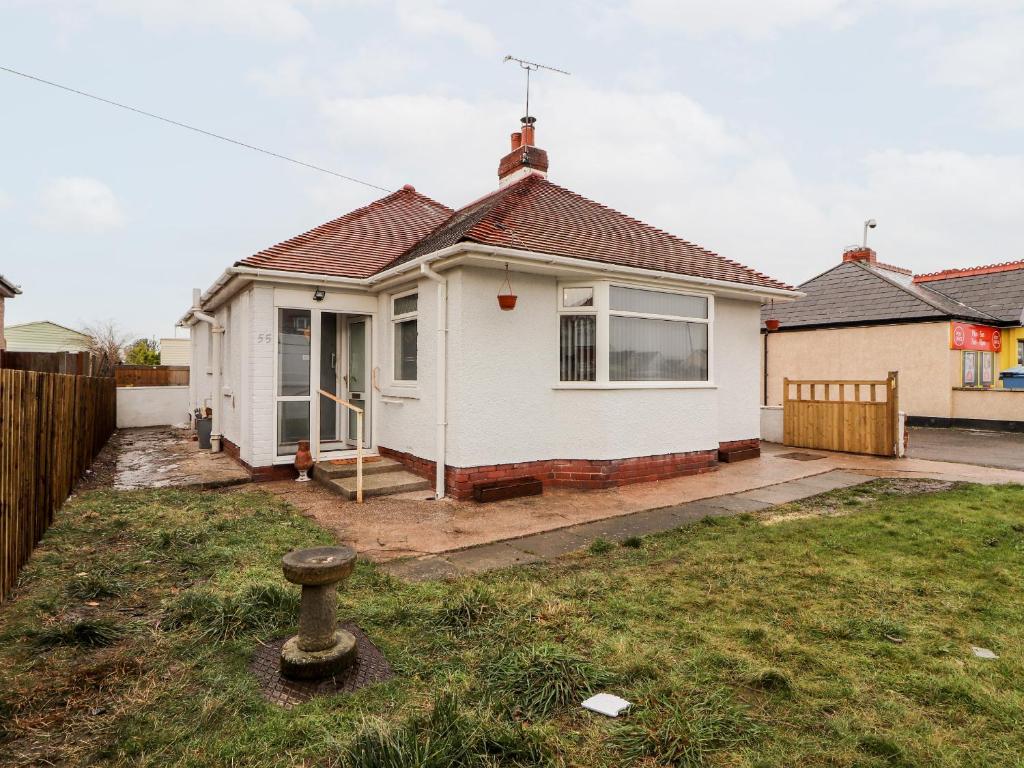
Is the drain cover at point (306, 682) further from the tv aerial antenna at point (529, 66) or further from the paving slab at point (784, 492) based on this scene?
the tv aerial antenna at point (529, 66)

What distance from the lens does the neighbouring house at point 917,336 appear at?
51.1 ft

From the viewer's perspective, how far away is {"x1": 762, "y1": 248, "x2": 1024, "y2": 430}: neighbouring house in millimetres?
15570

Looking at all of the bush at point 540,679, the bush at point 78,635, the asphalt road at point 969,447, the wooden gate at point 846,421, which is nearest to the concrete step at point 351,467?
the bush at point 78,635

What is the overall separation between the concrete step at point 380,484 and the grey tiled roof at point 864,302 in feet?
46.5

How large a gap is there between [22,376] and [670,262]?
8.25m

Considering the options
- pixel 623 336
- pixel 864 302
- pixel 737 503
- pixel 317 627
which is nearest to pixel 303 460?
pixel 623 336

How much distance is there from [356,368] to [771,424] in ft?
31.2

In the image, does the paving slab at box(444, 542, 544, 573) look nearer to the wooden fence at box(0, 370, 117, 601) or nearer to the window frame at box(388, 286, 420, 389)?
the wooden fence at box(0, 370, 117, 601)

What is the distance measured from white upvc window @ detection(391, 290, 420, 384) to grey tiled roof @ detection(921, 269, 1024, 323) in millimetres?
19490

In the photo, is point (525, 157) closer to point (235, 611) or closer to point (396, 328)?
point (396, 328)

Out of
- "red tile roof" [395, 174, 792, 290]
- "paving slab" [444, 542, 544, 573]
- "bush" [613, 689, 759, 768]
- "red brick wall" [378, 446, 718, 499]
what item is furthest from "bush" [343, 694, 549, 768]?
"red tile roof" [395, 174, 792, 290]

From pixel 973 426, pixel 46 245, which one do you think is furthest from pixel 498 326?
pixel 46 245

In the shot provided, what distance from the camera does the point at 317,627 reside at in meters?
2.92

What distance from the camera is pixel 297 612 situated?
357 centimetres
